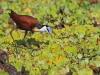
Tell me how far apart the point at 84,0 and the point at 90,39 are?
279 cm

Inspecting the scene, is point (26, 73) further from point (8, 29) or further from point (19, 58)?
point (8, 29)

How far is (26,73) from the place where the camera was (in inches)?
252

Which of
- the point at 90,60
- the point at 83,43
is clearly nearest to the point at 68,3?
the point at 83,43

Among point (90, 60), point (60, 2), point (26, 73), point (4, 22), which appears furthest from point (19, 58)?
point (60, 2)

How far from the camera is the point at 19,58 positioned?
6812 millimetres

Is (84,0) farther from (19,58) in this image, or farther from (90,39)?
(19,58)

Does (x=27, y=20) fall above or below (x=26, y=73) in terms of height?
above

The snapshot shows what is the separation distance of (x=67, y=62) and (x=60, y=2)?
10.2ft

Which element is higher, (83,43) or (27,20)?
(27,20)

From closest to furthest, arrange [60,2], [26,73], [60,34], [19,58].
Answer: [26,73]
[19,58]
[60,34]
[60,2]

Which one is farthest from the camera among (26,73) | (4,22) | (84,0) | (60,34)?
(84,0)

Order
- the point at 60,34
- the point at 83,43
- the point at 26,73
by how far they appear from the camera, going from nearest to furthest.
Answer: the point at 26,73 → the point at 83,43 → the point at 60,34

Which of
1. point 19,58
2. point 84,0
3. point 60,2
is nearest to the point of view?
point 19,58

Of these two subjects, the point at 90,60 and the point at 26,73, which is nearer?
the point at 26,73
